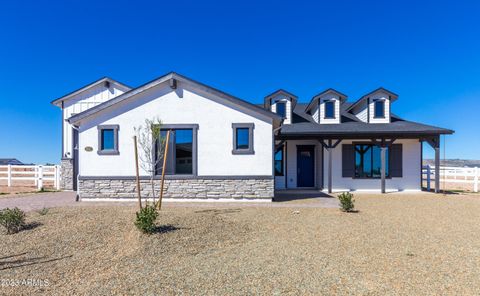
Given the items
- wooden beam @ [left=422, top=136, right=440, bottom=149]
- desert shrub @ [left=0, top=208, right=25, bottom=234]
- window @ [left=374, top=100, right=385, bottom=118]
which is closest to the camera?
desert shrub @ [left=0, top=208, right=25, bottom=234]

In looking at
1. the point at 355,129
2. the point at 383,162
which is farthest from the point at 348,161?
the point at 355,129

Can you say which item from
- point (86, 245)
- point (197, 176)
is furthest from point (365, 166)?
Answer: point (86, 245)

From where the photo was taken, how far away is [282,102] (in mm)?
15906

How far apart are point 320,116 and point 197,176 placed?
28.8ft

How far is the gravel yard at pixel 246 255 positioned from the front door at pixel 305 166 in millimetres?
7336

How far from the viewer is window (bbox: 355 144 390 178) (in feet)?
48.1

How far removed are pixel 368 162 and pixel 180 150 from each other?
406 inches

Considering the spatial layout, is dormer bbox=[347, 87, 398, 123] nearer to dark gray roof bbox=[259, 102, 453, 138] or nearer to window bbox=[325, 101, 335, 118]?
dark gray roof bbox=[259, 102, 453, 138]

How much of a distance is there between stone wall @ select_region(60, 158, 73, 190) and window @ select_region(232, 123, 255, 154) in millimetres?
10074

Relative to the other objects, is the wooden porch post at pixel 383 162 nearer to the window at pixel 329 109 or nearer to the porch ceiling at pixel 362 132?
the porch ceiling at pixel 362 132

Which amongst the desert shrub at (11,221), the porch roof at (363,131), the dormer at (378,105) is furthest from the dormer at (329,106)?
the desert shrub at (11,221)

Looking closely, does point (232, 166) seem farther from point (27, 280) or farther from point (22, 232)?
point (27, 280)

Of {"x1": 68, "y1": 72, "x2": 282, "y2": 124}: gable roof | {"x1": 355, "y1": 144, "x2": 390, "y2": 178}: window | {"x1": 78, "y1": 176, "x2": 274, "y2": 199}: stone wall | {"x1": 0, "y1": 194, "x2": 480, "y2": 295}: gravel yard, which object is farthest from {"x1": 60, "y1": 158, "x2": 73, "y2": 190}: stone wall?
{"x1": 355, "y1": 144, "x2": 390, "y2": 178}: window

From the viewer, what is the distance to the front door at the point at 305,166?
15.5 meters
